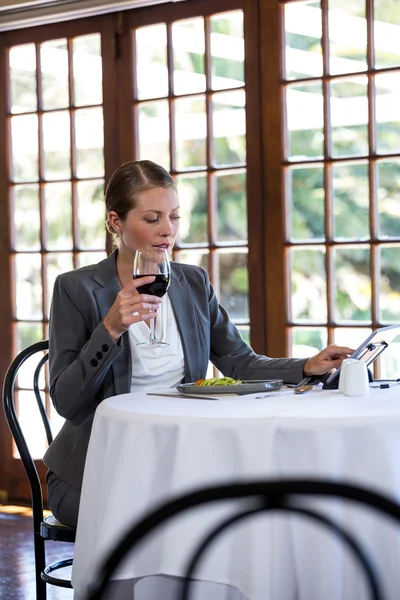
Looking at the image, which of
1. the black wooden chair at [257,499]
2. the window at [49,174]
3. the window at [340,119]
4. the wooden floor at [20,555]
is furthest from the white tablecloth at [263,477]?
the window at [49,174]

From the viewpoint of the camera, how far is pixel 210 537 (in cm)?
92

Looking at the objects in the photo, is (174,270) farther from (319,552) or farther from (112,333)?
(319,552)

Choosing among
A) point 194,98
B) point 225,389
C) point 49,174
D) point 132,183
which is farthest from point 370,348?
point 49,174

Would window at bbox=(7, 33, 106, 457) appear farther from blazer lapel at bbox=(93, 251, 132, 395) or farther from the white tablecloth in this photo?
the white tablecloth

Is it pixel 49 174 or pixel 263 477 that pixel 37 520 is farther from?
pixel 49 174

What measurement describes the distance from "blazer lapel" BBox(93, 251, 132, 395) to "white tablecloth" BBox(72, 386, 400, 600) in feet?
1.50

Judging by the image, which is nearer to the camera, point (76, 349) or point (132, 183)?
point (76, 349)

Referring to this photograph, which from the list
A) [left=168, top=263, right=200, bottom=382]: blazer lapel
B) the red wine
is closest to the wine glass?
the red wine

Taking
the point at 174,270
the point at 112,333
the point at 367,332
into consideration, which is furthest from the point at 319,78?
the point at 112,333

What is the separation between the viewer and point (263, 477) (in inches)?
64.2

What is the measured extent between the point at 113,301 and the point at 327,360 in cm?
56

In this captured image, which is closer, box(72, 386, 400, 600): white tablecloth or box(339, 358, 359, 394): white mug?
box(72, 386, 400, 600): white tablecloth

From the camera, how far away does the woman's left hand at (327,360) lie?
2.17 meters

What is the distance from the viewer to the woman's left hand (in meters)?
2.17
